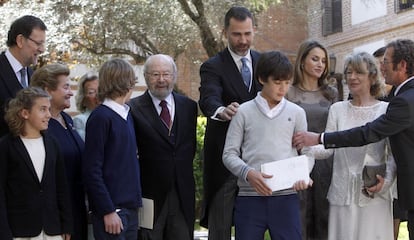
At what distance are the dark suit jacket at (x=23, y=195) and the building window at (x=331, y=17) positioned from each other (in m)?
15.8

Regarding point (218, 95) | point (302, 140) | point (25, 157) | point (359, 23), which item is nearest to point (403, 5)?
point (359, 23)

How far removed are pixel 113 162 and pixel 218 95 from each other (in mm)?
963

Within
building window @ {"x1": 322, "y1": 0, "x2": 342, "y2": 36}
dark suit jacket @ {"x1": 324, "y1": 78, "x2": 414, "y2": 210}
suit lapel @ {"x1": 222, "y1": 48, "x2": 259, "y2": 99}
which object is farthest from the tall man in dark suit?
building window @ {"x1": 322, "y1": 0, "x2": 342, "y2": 36}

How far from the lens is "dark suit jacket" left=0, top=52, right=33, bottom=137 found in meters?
4.37

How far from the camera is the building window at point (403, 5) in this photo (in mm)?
15789

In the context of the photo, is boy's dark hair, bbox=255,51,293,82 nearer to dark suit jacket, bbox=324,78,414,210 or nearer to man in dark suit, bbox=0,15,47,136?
dark suit jacket, bbox=324,78,414,210

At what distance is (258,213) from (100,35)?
8.70 m

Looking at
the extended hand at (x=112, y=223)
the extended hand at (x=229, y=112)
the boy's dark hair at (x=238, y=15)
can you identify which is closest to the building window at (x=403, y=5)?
the boy's dark hair at (x=238, y=15)

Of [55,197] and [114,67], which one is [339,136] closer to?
[114,67]

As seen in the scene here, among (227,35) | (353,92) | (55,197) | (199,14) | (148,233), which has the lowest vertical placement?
(148,233)

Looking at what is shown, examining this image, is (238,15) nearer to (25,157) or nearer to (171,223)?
(171,223)

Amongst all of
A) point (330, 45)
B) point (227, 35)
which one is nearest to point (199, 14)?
point (227, 35)

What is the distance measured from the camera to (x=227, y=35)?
4.85 metres

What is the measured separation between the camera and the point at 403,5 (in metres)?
16.1
